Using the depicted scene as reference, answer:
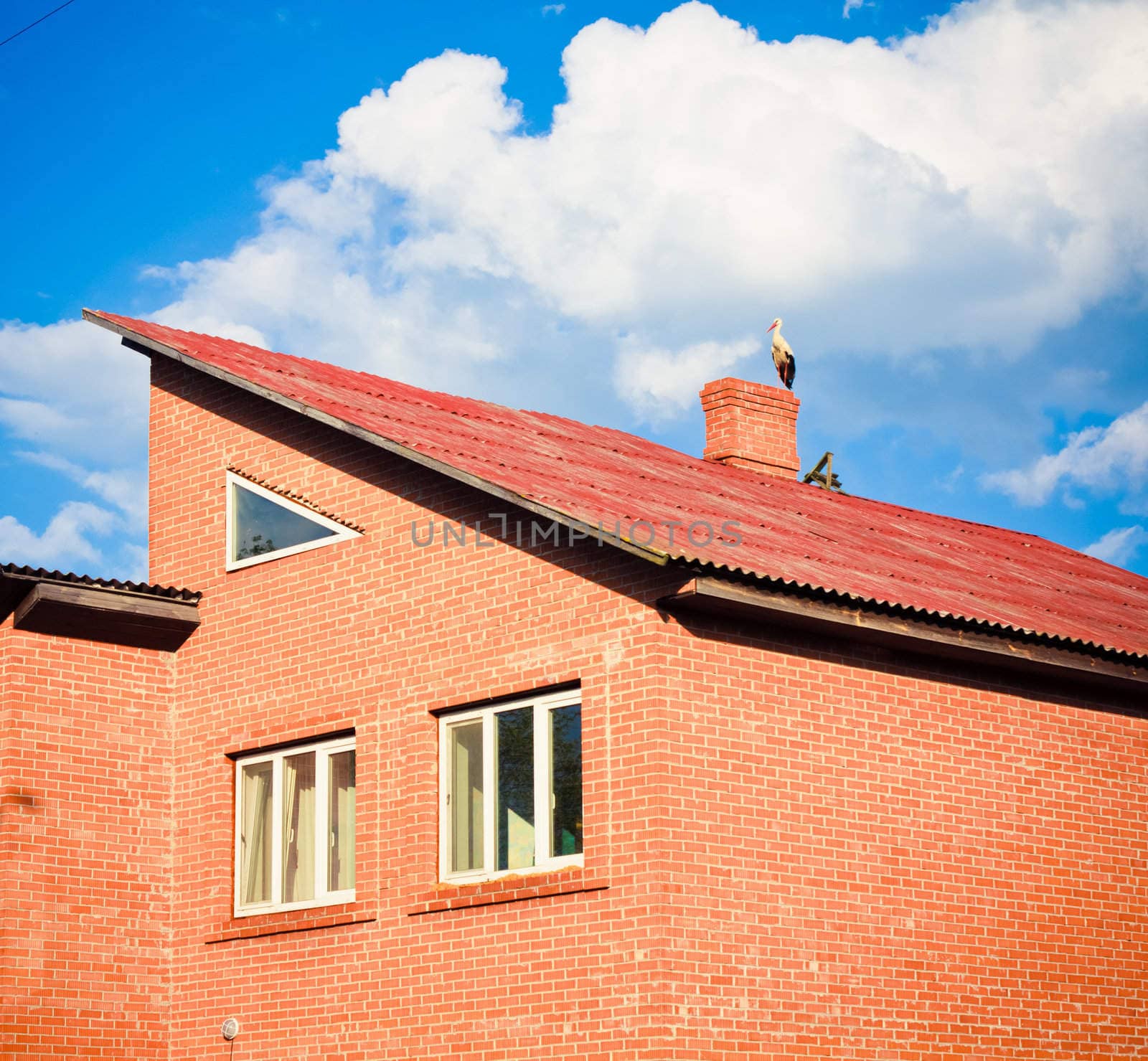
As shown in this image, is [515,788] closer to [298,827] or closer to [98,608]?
[298,827]

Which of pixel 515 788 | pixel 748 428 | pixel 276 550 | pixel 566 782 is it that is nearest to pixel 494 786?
pixel 515 788

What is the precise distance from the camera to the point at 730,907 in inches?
410

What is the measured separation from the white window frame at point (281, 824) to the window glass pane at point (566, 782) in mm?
2017

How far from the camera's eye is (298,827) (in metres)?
13.1

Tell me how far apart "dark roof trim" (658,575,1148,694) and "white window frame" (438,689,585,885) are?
1.34m

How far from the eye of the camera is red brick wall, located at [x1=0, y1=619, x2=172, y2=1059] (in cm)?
1266

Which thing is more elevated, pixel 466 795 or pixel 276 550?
pixel 276 550

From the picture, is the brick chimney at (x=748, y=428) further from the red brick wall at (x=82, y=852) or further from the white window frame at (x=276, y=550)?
the red brick wall at (x=82, y=852)

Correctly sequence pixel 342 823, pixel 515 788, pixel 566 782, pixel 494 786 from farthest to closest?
1. pixel 342 823
2. pixel 494 786
3. pixel 515 788
4. pixel 566 782

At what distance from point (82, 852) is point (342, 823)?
2.31 meters

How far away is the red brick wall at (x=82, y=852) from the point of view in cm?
1266

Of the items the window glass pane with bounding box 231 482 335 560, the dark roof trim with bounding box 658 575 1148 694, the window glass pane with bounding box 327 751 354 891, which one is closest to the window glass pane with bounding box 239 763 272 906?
the window glass pane with bounding box 327 751 354 891

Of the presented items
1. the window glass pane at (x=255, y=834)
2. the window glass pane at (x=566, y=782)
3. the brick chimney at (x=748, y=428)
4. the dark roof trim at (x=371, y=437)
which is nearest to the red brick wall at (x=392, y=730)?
the window glass pane at (x=255, y=834)

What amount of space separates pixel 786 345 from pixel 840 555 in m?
8.50
